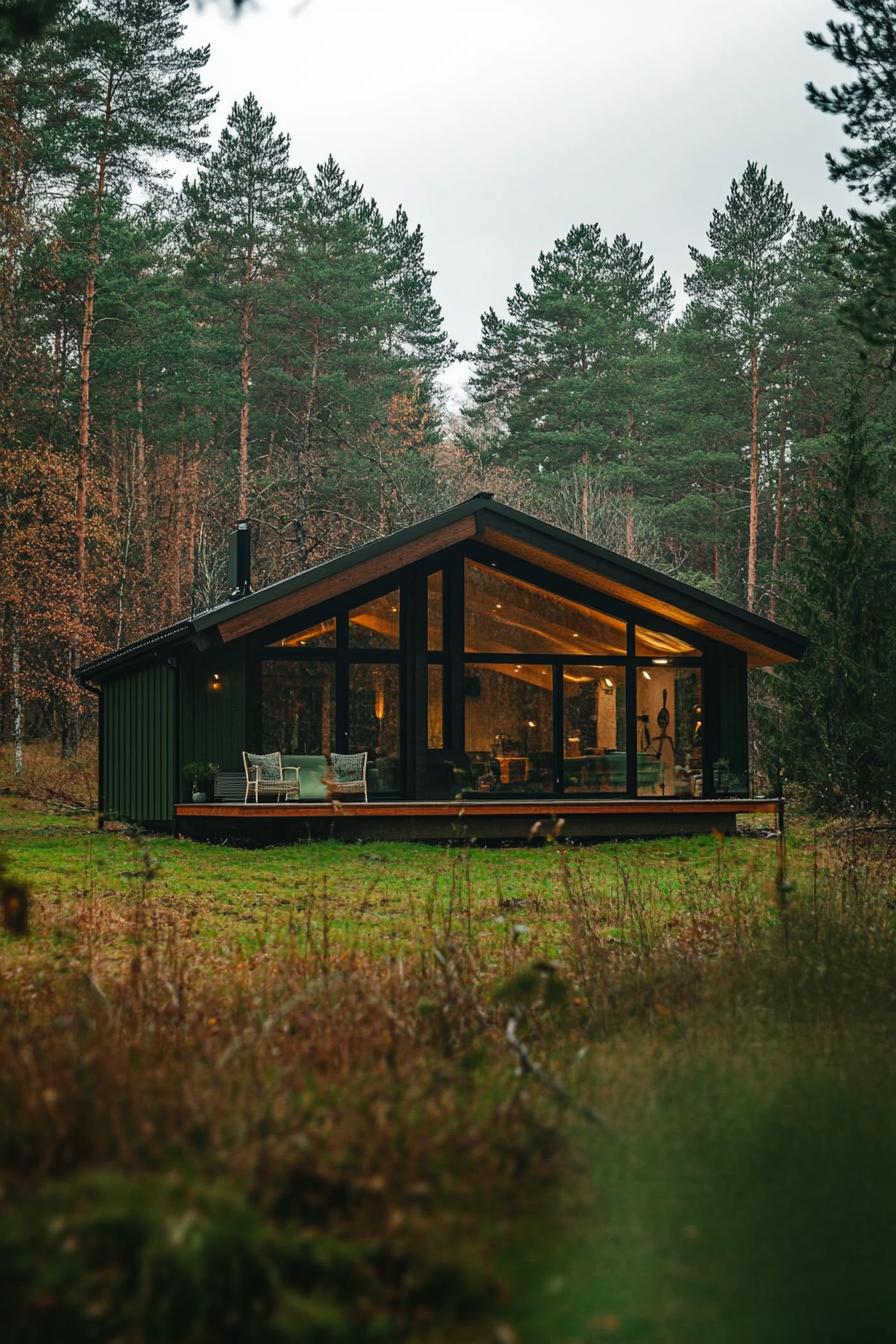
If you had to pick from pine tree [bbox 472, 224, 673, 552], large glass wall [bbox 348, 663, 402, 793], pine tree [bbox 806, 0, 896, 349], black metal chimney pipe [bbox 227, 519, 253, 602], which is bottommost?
large glass wall [bbox 348, 663, 402, 793]

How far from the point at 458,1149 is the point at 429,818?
11834 mm

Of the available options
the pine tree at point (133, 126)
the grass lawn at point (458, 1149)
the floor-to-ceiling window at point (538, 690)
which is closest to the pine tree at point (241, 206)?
the pine tree at point (133, 126)

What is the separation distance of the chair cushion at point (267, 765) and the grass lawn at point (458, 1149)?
30.6ft

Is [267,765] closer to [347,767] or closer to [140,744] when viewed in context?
[347,767]

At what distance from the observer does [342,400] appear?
33.3 m

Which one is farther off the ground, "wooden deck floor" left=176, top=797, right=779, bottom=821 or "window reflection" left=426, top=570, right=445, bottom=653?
"window reflection" left=426, top=570, right=445, bottom=653

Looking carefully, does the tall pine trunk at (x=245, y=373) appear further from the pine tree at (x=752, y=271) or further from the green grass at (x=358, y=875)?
the green grass at (x=358, y=875)

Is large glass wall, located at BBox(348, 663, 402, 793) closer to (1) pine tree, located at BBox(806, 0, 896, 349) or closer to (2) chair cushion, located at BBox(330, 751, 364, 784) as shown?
(2) chair cushion, located at BBox(330, 751, 364, 784)

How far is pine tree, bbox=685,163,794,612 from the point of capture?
32.8m

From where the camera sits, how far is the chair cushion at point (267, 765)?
15281 mm

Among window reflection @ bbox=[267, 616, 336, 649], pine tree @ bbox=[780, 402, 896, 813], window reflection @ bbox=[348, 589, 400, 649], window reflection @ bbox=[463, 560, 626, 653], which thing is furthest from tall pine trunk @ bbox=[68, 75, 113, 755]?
pine tree @ bbox=[780, 402, 896, 813]

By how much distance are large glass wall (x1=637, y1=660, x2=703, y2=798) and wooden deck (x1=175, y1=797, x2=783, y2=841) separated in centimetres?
91

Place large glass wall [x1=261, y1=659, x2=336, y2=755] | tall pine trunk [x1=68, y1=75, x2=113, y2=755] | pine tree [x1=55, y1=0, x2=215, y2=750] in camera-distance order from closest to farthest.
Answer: large glass wall [x1=261, y1=659, x2=336, y2=755], tall pine trunk [x1=68, y1=75, x2=113, y2=755], pine tree [x1=55, y1=0, x2=215, y2=750]

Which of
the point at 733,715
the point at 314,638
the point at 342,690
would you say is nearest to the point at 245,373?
the point at 314,638
